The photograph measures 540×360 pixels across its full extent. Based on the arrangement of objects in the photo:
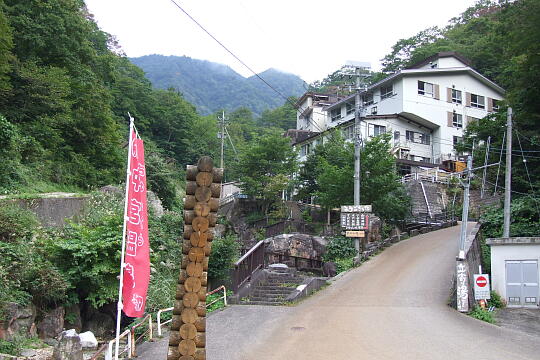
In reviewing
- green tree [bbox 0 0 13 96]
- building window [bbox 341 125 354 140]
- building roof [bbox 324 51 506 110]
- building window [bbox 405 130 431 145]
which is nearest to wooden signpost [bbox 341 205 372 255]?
green tree [bbox 0 0 13 96]

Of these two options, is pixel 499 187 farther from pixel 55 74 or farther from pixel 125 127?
pixel 125 127

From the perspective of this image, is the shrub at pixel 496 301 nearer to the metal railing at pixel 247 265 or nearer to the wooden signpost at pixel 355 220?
the wooden signpost at pixel 355 220

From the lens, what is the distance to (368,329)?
12.3m

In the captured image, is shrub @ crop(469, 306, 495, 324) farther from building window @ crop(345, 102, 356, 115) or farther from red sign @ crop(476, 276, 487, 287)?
building window @ crop(345, 102, 356, 115)

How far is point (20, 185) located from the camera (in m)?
18.6

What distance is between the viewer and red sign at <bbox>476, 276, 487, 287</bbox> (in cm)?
1538

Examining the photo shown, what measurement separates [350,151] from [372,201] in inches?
140

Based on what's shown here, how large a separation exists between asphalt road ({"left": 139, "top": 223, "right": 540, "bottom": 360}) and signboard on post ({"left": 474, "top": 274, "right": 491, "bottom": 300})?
1153 millimetres

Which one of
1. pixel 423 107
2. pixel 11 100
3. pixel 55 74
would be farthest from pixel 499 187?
pixel 11 100

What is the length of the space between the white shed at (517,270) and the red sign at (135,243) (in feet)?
45.8

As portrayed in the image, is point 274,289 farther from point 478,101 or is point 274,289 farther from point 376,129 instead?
point 478,101

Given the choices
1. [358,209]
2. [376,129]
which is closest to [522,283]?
[358,209]

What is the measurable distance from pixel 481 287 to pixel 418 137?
95.2ft

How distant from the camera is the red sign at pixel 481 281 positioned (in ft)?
50.5
